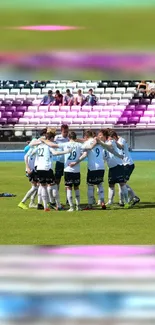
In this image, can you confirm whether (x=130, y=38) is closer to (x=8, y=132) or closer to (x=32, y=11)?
(x=32, y=11)

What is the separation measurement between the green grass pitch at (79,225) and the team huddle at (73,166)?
0.91 ft

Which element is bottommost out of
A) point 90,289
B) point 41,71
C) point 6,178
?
point 6,178

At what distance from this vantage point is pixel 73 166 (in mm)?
12828

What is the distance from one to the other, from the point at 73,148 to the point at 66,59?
38.9 feet

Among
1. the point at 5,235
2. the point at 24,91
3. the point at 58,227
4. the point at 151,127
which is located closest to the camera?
the point at 5,235

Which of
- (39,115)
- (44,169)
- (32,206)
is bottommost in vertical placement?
(32,206)

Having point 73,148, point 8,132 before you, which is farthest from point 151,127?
point 73,148

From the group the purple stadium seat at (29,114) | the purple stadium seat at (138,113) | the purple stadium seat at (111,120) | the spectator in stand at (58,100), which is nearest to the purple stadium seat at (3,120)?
the purple stadium seat at (29,114)

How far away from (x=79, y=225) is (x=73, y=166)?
2068 millimetres

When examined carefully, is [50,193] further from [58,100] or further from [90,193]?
[58,100]

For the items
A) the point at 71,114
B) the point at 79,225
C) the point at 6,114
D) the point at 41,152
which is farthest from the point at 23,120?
the point at 79,225

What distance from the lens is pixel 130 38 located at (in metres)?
0.98

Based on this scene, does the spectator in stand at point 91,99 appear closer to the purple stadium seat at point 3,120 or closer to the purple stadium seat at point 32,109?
the purple stadium seat at point 32,109

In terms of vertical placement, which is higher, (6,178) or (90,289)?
(90,289)
